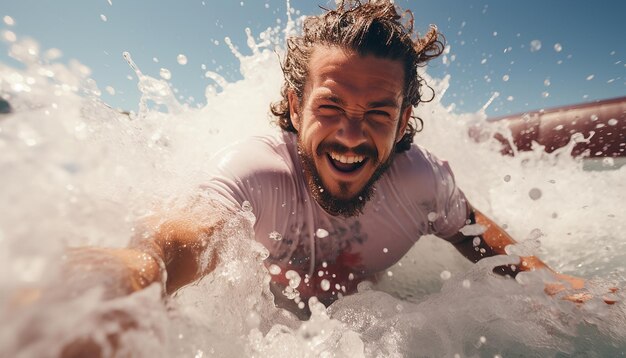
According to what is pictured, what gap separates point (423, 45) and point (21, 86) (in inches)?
56.5

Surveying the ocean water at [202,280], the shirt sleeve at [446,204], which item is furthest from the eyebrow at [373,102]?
the ocean water at [202,280]

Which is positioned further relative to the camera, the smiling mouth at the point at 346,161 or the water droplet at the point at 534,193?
the water droplet at the point at 534,193

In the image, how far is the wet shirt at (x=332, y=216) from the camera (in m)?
1.20

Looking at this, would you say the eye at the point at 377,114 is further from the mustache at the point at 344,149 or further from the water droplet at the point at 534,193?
the water droplet at the point at 534,193

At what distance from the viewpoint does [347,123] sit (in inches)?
47.8

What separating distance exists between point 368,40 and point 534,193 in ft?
6.80

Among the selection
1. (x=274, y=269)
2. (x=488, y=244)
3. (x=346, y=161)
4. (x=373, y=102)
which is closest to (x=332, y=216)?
(x=346, y=161)

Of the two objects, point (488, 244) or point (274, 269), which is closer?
point (274, 269)

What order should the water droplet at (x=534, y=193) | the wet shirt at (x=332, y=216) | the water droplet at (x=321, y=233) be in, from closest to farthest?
1. the wet shirt at (x=332, y=216)
2. the water droplet at (x=321, y=233)
3. the water droplet at (x=534, y=193)

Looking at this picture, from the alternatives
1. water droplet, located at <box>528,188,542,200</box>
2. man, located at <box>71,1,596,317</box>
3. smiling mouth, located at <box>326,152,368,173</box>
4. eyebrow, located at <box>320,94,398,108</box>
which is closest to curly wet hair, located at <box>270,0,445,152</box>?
man, located at <box>71,1,596,317</box>

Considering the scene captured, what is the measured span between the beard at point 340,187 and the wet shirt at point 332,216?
3 cm

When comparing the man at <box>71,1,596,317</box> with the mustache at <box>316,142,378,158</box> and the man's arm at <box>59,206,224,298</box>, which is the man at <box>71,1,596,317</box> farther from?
the man's arm at <box>59,206,224,298</box>

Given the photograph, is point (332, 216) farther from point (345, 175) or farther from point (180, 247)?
point (180, 247)

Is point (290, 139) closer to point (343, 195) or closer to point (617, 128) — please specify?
point (343, 195)
